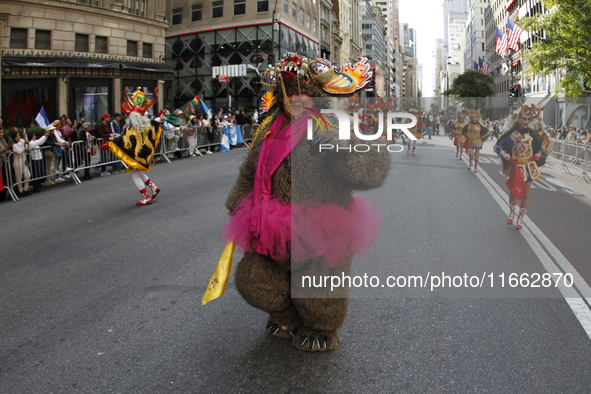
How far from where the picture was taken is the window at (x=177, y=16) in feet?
143

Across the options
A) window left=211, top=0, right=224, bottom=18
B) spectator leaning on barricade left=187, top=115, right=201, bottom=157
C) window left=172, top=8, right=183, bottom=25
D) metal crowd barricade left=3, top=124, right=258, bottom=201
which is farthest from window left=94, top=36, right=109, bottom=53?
window left=172, top=8, right=183, bottom=25

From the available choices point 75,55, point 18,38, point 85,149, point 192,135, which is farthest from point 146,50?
point 85,149

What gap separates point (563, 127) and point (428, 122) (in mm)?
2277

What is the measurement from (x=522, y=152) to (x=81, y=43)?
22.9 meters

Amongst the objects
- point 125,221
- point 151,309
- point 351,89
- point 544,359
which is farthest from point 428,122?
point 125,221

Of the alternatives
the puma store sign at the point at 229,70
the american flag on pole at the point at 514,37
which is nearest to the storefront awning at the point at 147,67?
the puma store sign at the point at 229,70

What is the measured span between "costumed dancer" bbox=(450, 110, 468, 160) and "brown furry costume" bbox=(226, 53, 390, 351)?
1.41 m

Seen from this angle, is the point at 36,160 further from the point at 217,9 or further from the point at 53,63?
the point at 217,9

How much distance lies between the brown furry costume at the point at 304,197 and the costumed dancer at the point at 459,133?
1.41m

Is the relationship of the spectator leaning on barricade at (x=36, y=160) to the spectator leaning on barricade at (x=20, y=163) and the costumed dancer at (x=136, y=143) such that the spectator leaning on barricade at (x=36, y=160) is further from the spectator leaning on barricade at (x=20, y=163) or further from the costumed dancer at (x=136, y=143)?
the costumed dancer at (x=136, y=143)

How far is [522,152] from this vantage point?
5727mm

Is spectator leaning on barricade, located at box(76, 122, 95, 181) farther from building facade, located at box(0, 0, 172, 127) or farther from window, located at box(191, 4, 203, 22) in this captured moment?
window, located at box(191, 4, 203, 22)

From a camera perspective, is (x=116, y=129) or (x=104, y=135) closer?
(x=104, y=135)

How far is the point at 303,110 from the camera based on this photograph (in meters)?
3.23
